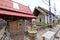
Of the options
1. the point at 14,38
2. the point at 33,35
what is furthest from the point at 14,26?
the point at 33,35

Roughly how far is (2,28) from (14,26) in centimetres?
342

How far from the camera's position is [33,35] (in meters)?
6.03

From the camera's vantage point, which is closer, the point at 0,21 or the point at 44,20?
the point at 0,21

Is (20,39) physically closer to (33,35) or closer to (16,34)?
(16,34)

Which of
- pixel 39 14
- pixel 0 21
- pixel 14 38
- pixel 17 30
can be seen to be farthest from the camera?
pixel 39 14

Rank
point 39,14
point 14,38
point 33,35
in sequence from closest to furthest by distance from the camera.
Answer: point 14,38 → point 33,35 → point 39,14

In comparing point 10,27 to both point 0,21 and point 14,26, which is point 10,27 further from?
point 0,21

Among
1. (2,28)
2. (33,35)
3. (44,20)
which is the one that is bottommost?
(44,20)

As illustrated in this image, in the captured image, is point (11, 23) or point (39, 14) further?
point (39, 14)

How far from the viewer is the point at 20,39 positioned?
4992 millimetres

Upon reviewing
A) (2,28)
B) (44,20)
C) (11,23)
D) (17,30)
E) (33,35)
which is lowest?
(44,20)

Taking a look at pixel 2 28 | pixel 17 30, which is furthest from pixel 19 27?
pixel 2 28

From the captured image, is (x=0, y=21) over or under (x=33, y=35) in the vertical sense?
over

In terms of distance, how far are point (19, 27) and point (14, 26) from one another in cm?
43
